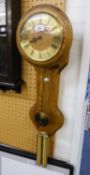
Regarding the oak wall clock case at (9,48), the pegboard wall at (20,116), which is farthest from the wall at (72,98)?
the oak wall clock case at (9,48)

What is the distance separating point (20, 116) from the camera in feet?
3.66

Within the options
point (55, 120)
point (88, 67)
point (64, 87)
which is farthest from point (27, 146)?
point (88, 67)

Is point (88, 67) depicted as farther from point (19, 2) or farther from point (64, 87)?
point (19, 2)

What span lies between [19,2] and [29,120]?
594 mm

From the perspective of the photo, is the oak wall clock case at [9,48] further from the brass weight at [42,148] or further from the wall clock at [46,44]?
the brass weight at [42,148]

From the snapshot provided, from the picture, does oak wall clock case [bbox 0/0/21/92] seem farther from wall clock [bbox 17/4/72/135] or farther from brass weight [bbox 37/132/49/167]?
brass weight [bbox 37/132/49/167]

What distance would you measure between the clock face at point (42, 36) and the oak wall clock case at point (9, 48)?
0.39 feet

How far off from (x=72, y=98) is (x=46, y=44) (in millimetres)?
313

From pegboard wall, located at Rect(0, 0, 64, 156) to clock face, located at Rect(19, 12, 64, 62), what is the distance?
196mm

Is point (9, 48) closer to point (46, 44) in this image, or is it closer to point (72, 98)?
point (46, 44)

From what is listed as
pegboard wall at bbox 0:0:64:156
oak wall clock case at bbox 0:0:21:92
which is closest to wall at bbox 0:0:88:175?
pegboard wall at bbox 0:0:64:156

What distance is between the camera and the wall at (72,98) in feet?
2.89

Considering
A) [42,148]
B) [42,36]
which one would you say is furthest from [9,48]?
[42,148]

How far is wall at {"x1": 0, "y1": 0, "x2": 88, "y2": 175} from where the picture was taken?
0.88 m
